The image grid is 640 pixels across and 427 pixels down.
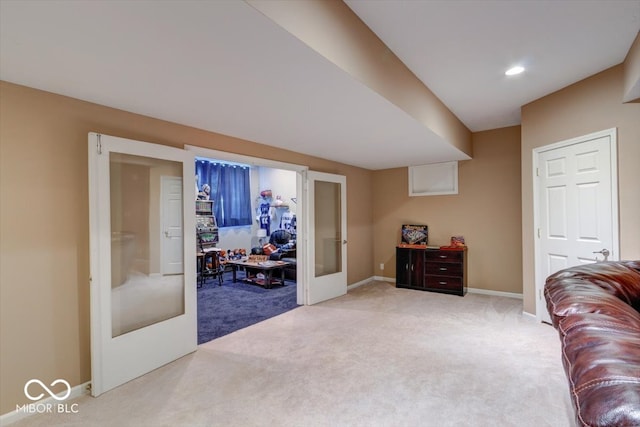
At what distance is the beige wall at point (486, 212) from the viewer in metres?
4.74

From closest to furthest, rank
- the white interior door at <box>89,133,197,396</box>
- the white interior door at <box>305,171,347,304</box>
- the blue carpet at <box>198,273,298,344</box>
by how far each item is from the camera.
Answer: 1. the white interior door at <box>89,133,197,396</box>
2. the blue carpet at <box>198,273,298,344</box>
3. the white interior door at <box>305,171,347,304</box>

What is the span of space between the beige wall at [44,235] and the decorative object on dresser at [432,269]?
4.54 meters

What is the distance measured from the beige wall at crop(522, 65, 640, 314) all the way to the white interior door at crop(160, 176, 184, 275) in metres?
4.06

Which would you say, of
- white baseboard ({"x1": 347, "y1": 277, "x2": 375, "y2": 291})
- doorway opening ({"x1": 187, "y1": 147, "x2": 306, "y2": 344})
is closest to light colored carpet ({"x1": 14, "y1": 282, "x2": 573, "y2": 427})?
doorway opening ({"x1": 187, "y1": 147, "x2": 306, "y2": 344})

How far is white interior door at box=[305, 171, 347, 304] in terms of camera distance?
15.0 feet

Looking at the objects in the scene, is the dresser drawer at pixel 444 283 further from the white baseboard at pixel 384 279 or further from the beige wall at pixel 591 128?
the beige wall at pixel 591 128

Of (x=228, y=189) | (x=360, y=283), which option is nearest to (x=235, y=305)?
(x=360, y=283)

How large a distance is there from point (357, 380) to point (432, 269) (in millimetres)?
3185

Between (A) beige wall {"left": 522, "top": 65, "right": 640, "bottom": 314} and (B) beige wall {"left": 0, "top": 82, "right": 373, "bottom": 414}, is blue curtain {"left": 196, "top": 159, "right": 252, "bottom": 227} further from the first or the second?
(A) beige wall {"left": 522, "top": 65, "right": 640, "bottom": 314}

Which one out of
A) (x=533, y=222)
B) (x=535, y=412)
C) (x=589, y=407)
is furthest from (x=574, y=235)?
(x=589, y=407)

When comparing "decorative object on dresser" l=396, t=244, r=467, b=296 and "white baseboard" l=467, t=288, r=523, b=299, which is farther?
"decorative object on dresser" l=396, t=244, r=467, b=296

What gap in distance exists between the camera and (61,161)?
2221 mm

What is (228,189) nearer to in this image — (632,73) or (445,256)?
(445,256)

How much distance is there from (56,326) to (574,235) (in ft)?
15.9
